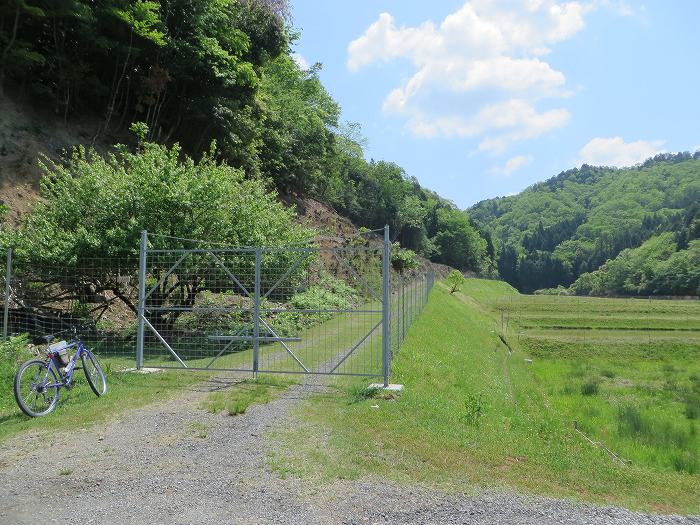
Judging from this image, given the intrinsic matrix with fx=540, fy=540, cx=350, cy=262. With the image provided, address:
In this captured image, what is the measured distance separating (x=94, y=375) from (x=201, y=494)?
15.7 feet

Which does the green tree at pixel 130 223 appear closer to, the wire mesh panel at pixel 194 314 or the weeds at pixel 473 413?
the wire mesh panel at pixel 194 314

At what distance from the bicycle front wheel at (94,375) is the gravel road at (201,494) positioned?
1817 millimetres

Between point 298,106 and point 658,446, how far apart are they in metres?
35.0

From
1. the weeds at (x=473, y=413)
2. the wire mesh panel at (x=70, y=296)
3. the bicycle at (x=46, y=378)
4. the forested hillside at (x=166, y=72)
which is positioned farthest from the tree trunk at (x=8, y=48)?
the weeds at (x=473, y=413)

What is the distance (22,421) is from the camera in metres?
8.05

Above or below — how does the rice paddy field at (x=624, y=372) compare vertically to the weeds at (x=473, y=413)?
below

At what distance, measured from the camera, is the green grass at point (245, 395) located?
872cm

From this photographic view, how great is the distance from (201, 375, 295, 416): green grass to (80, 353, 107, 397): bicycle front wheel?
73.2 inches

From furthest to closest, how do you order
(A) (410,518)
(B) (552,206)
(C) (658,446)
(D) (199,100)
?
1. (B) (552,206)
2. (D) (199,100)
3. (C) (658,446)
4. (A) (410,518)

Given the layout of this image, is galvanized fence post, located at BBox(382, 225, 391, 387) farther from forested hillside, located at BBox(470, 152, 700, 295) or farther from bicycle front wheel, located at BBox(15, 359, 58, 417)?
forested hillside, located at BBox(470, 152, 700, 295)

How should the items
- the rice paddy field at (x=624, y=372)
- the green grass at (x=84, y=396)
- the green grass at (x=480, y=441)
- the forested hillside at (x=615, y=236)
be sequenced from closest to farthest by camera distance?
the green grass at (x=480, y=441), the green grass at (x=84, y=396), the rice paddy field at (x=624, y=372), the forested hillside at (x=615, y=236)

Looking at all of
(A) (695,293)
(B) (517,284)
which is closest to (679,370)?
(A) (695,293)

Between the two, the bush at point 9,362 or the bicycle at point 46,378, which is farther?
the bush at point 9,362

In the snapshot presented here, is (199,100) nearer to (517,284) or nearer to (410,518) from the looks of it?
(410,518)
